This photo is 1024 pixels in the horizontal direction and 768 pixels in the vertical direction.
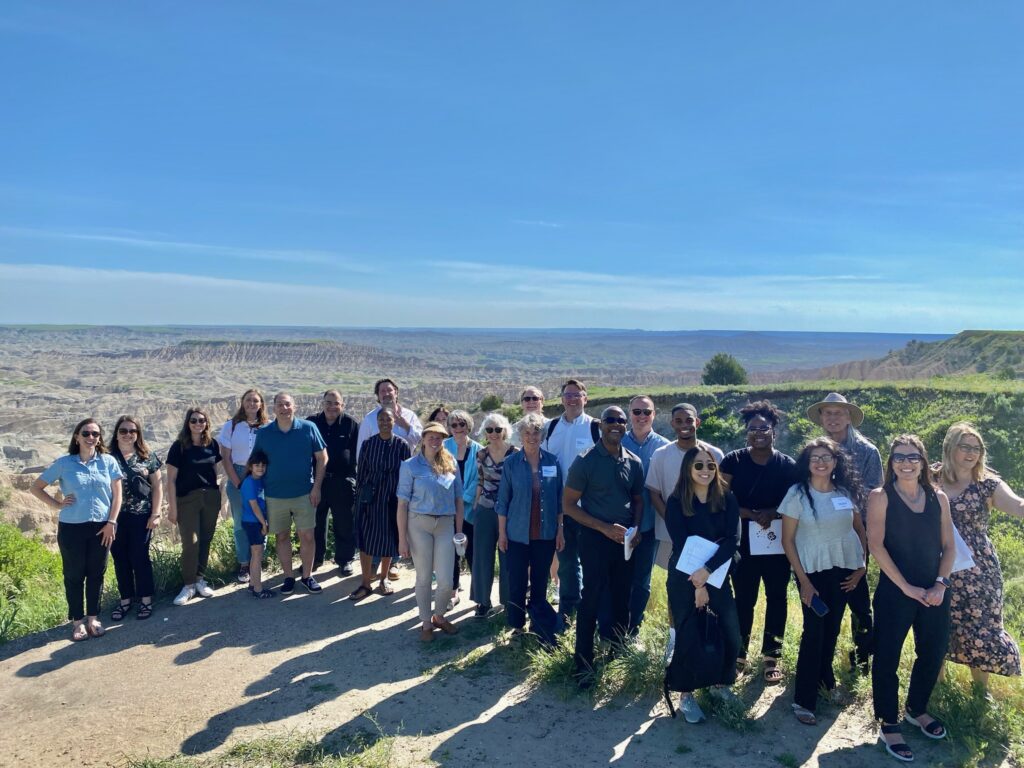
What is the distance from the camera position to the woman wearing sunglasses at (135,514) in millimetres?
6254

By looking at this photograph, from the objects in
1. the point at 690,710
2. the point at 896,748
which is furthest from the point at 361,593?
the point at 896,748

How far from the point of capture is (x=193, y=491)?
6.55 metres

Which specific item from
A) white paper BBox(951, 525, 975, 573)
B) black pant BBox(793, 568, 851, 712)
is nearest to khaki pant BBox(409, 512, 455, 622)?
black pant BBox(793, 568, 851, 712)

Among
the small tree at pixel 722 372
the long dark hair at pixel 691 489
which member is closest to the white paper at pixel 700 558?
the long dark hair at pixel 691 489

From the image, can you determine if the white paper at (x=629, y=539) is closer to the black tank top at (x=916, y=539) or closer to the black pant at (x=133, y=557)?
the black tank top at (x=916, y=539)

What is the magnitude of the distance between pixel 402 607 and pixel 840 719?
377cm

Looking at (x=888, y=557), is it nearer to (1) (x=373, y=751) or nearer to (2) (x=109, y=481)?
(1) (x=373, y=751)

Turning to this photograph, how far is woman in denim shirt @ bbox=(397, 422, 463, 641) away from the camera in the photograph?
5547 millimetres

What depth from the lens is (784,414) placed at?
65.9 feet

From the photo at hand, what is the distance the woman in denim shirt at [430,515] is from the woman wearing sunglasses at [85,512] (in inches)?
102

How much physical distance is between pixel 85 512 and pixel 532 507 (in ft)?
12.4

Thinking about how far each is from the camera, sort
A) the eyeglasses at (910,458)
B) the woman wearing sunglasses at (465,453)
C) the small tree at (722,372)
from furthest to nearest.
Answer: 1. the small tree at (722,372)
2. the woman wearing sunglasses at (465,453)
3. the eyeglasses at (910,458)

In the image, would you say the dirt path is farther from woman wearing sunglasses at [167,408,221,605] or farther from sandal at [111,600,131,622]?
woman wearing sunglasses at [167,408,221,605]

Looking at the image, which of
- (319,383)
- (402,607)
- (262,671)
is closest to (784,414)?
(402,607)
